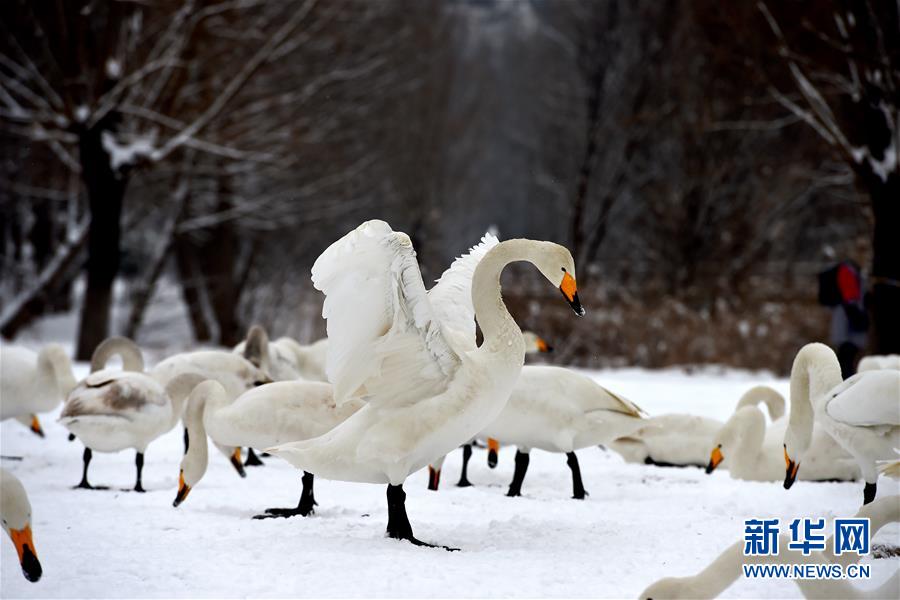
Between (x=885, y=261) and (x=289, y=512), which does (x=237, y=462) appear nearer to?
(x=289, y=512)

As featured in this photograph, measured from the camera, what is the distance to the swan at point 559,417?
5.57 m

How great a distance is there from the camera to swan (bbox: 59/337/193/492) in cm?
594

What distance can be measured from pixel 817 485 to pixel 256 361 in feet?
15.7

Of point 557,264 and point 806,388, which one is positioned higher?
point 557,264

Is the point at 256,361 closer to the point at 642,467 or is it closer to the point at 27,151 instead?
the point at 642,467

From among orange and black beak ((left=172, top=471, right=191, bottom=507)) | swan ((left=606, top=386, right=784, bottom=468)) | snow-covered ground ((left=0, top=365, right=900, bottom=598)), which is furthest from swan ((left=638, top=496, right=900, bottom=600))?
swan ((left=606, top=386, right=784, bottom=468))

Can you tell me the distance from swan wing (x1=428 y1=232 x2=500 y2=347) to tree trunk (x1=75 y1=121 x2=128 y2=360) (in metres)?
10.3

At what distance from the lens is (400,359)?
422 cm

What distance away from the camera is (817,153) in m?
21.2

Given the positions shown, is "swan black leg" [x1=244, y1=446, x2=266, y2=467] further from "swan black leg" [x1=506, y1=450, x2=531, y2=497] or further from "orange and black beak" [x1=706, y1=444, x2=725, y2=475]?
"orange and black beak" [x1=706, y1=444, x2=725, y2=475]

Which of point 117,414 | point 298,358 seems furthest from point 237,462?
point 298,358

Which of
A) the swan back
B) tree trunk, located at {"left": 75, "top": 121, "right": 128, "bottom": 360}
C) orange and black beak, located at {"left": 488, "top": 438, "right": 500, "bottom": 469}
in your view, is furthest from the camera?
tree trunk, located at {"left": 75, "top": 121, "right": 128, "bottom": 360}

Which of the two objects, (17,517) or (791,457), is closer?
(17,517)

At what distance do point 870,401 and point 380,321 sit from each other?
2.58 meters
